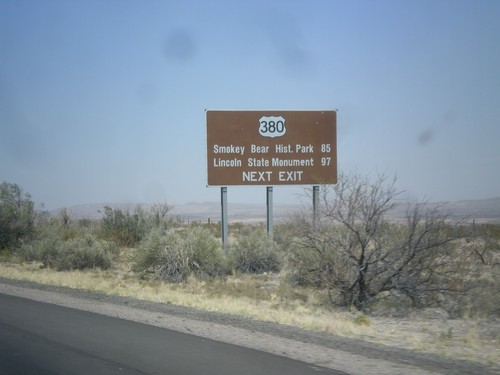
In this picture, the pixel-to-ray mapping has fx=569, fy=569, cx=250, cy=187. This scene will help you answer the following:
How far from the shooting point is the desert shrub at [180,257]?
2434 centimetres

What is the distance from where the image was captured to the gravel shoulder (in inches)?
354

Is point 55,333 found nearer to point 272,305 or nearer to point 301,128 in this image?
point 272,305

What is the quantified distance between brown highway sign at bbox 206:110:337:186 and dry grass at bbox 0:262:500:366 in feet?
18.6

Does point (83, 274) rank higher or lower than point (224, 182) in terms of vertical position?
lower

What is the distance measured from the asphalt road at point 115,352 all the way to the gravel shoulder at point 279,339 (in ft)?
1.87

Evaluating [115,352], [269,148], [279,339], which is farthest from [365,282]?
[269,148]

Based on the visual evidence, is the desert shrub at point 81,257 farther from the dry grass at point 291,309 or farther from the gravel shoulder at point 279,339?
the gravel shoulder at point 279,339

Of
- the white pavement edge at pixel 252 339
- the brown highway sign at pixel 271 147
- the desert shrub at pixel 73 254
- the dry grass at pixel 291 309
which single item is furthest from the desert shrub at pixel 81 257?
the white pavement edge at pixel 252 339

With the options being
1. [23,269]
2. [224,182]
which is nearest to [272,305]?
[224,182]

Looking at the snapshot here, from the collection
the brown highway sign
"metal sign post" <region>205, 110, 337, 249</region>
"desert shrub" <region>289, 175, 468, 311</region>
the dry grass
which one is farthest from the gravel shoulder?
the brown highway sign

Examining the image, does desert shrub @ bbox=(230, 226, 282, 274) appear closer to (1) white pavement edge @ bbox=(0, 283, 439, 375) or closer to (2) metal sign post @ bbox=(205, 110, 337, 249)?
(2) metal sign post @ bbox=(205, 110, 337, 249)

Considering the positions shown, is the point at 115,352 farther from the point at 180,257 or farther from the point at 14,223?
the point at 14,223

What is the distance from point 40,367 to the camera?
333 inches

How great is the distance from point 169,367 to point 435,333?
674cm
